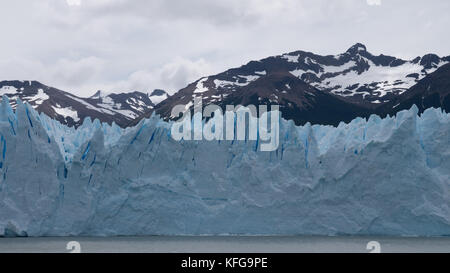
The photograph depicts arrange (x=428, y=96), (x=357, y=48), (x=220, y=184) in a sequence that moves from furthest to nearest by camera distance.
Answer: (x=357, y=48)
(x=428, y=96)
(x=220, y=184)

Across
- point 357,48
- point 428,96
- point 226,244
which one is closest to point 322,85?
point 357,48

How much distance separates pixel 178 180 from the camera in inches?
1014

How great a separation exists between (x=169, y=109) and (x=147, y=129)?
45110 millimetres

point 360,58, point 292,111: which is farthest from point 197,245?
point 360,58

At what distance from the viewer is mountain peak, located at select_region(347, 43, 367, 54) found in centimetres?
9775

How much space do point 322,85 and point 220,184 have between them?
61.8m

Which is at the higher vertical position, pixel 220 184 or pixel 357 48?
pixel 357 48

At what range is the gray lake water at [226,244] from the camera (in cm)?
2155

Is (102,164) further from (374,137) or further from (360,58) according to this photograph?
(360,58)

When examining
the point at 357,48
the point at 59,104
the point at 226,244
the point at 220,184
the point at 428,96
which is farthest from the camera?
the point at 357,48

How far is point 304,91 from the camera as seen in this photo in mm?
68375

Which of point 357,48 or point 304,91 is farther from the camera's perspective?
point 357,48

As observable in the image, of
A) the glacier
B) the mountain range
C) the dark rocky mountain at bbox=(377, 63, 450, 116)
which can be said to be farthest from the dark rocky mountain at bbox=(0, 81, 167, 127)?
the glacier

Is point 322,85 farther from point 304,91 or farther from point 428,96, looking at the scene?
point 428,96
